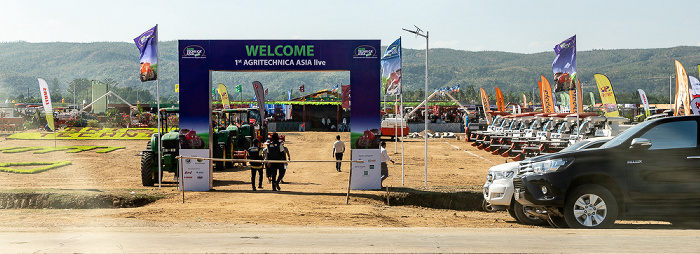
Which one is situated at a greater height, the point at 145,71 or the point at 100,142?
the point at 145,71

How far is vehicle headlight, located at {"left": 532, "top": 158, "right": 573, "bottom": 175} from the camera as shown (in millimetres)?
9594

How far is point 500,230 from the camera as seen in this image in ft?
32.5

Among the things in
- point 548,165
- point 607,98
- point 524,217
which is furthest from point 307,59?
point 607,98

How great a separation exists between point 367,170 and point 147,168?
674cm

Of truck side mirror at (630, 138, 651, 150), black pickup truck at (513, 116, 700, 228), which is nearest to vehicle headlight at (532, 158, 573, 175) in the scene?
black pickup truck at (513, 116, 700, 228)

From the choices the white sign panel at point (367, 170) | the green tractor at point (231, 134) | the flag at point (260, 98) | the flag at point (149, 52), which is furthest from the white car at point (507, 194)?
the flag at point (260, 98)

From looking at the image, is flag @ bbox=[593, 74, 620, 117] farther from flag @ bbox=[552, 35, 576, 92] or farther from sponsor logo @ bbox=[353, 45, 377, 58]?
sponsor logo @ bbox=[353, 45, 377, 58]

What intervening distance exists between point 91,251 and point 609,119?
85.8ft

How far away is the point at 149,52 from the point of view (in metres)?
18.2

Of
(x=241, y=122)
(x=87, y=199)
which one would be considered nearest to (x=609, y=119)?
(x=241, y=122)

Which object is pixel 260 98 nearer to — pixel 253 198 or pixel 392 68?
→ pixel 392 68

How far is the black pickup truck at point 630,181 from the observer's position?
942 cm

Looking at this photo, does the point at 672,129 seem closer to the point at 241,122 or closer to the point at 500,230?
the point at 500,230

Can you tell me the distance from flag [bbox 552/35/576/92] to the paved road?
13.4m
